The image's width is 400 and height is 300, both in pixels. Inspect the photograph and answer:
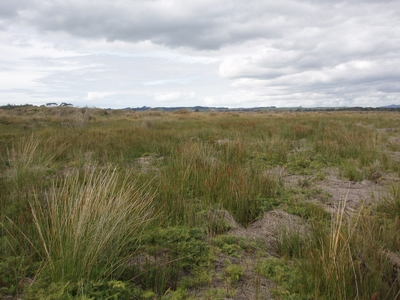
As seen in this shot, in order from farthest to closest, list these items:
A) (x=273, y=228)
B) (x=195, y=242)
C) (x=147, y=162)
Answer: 1. (x=147, y=162)
2. (x=273, y=228)
3. (x=195, y=242)

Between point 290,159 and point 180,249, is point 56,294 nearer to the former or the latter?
point 180,249

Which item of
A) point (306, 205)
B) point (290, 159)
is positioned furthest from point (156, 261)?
point (290, 159)

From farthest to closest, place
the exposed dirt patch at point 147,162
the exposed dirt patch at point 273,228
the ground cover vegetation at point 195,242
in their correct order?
the exposed dirt patch at point 147,162 → the exposed dirt patch at point 273,228 → the ground cover vegetation at point 195,242

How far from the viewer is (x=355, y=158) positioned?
8.08m

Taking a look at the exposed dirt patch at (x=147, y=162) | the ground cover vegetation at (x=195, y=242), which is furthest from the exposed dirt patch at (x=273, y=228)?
the exposed dirt patch at (x=147, y=162)

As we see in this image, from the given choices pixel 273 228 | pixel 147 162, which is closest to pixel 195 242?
pixel 273 228

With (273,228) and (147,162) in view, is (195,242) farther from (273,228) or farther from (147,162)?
(147,162)

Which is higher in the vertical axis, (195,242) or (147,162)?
(147,162)

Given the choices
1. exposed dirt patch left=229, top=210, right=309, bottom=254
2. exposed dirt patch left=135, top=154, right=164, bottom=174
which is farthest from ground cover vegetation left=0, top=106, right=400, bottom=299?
exposed dirt patch left=135, top=154, right=164, bottom=174

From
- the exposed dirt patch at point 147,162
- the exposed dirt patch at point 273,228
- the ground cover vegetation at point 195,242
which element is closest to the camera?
the ground cover vegetation at point 195,242

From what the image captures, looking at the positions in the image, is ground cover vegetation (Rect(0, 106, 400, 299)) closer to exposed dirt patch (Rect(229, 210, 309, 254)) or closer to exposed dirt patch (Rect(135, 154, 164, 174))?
exposed dirt patch (Rect(229, 210, 309, 254))

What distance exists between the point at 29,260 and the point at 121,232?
0.79 m

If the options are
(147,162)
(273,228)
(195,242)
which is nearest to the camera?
(195,242)

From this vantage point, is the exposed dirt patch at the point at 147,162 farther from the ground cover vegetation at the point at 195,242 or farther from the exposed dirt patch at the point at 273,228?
the exposed dirt patch at the point at 273,228
